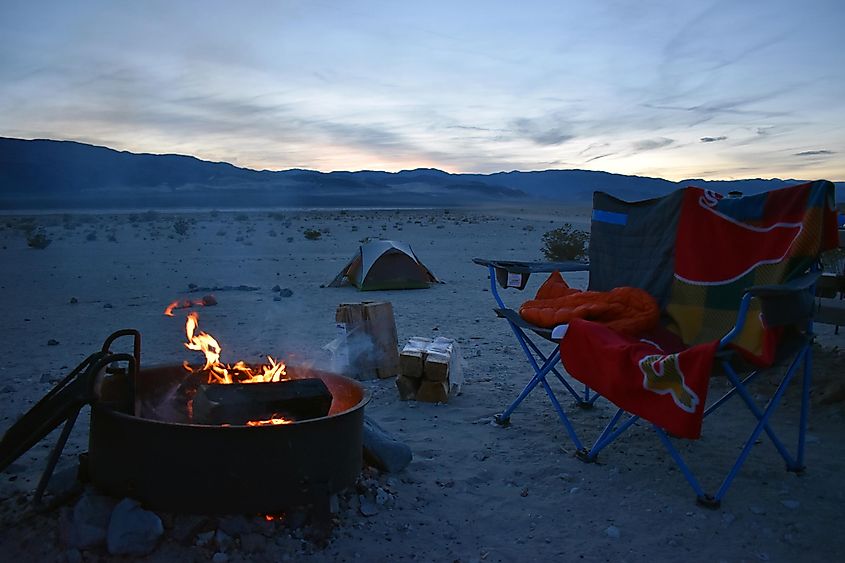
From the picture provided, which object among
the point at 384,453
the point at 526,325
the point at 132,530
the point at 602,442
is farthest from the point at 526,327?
the point at 132,530

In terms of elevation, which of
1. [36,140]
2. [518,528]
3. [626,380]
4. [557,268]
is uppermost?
[36,140]

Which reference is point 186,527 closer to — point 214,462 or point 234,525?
point 234,525

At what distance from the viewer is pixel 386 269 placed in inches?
390

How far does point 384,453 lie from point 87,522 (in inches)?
53.4

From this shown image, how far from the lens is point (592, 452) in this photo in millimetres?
3506

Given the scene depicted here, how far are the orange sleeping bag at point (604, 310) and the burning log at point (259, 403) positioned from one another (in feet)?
5.01

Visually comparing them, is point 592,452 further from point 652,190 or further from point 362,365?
point 652,190

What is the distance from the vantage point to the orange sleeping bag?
390cm

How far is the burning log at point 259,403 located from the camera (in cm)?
276

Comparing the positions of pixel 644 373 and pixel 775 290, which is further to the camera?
pixel 644 373

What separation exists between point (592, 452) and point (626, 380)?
21.1 inches

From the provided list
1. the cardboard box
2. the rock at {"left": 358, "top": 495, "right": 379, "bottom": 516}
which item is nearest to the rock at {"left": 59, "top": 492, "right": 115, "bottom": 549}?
the rock at {"left": 358, "top": 495, "right": 379, "bottom": 516}

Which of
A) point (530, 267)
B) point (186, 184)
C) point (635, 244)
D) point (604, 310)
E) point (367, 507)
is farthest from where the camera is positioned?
point (186, 184)

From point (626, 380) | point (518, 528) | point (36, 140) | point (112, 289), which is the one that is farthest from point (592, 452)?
point (36, 140)
